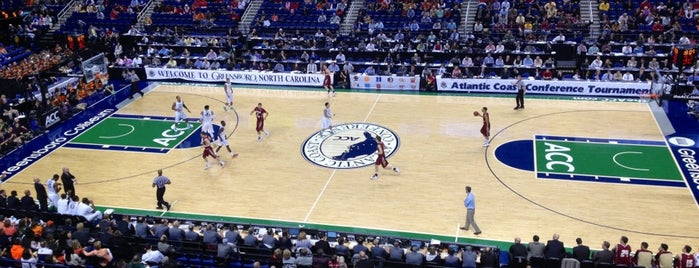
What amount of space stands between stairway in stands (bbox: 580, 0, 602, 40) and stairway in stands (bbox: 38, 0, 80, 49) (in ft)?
105

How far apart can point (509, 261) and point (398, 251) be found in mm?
2663

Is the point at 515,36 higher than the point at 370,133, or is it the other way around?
the point at 515,36

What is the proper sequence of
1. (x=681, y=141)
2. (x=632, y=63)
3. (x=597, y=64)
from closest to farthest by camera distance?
1. (x=681, y=141)
2. (x=632, y=63)
3. (x=597, y=64)

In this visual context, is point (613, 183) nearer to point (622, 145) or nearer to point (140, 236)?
point (622, 145)

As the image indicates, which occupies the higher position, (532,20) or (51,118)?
(532,20)

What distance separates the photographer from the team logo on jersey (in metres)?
24.1

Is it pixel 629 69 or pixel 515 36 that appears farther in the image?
pixel 515 36

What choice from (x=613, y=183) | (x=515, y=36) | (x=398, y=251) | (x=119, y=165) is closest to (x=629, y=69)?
(x=515, y=36)

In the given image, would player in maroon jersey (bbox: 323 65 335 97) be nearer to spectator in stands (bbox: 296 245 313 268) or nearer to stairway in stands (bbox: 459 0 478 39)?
stairway in stands (bbox: 459 0 478 39)

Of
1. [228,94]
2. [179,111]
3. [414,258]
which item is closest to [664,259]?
[414,258]

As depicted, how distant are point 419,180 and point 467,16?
18.2 m

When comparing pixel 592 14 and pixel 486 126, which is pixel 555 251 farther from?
pixel 592 14

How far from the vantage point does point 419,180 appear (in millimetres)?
22375

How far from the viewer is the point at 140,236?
55.5 feet
